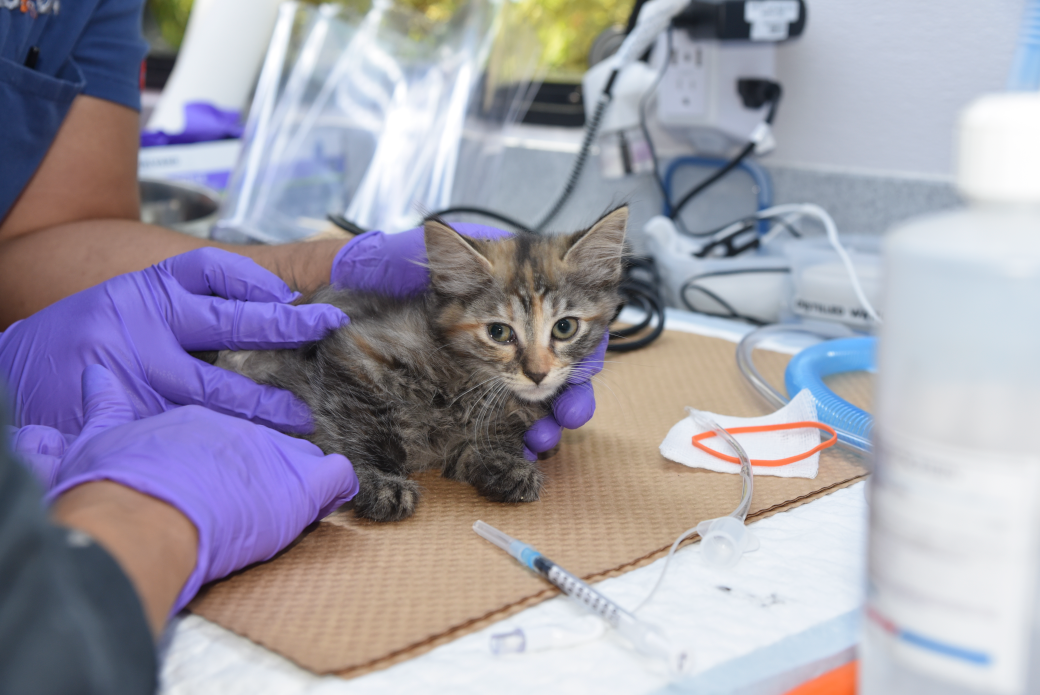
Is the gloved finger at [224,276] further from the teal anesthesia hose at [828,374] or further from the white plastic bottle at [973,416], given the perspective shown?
the white plastic bottle at [973,416]

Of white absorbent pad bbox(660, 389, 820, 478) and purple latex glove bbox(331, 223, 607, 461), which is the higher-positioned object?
purple latex glove bbox(331, 223, 607, 461)

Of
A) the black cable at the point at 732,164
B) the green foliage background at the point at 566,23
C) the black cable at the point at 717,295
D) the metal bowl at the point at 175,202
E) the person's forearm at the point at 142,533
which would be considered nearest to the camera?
the person's forearm at the point at 142,533

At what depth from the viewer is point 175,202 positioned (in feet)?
8.23

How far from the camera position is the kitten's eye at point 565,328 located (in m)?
1.29

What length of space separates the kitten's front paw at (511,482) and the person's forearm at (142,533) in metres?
0.44

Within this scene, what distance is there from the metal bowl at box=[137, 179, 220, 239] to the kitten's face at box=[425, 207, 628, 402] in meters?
1.46

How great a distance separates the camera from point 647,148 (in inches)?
90.7

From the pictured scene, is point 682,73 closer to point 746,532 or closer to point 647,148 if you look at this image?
point 647,148

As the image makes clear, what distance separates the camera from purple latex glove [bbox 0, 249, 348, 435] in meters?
1.19

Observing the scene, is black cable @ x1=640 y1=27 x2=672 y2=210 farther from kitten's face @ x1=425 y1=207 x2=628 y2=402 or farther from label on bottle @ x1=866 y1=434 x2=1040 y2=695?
label on bottle @ x1=866 y1=434 x2=1040 y2=695

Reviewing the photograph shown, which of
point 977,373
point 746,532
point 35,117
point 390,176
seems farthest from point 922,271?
point 390,176

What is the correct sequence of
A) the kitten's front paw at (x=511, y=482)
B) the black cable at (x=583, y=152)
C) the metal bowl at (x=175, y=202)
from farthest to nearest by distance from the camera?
the metal bowl at (x=175, y=202) → the black cable at (x=583, y=152) → the kitten's front paw at (x=511, y=482)

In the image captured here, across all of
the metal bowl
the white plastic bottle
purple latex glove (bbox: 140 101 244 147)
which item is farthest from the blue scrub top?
the white plastic bottle

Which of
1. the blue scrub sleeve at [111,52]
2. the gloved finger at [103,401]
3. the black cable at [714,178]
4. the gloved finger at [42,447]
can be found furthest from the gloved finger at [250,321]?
the black cable at [714,178]
